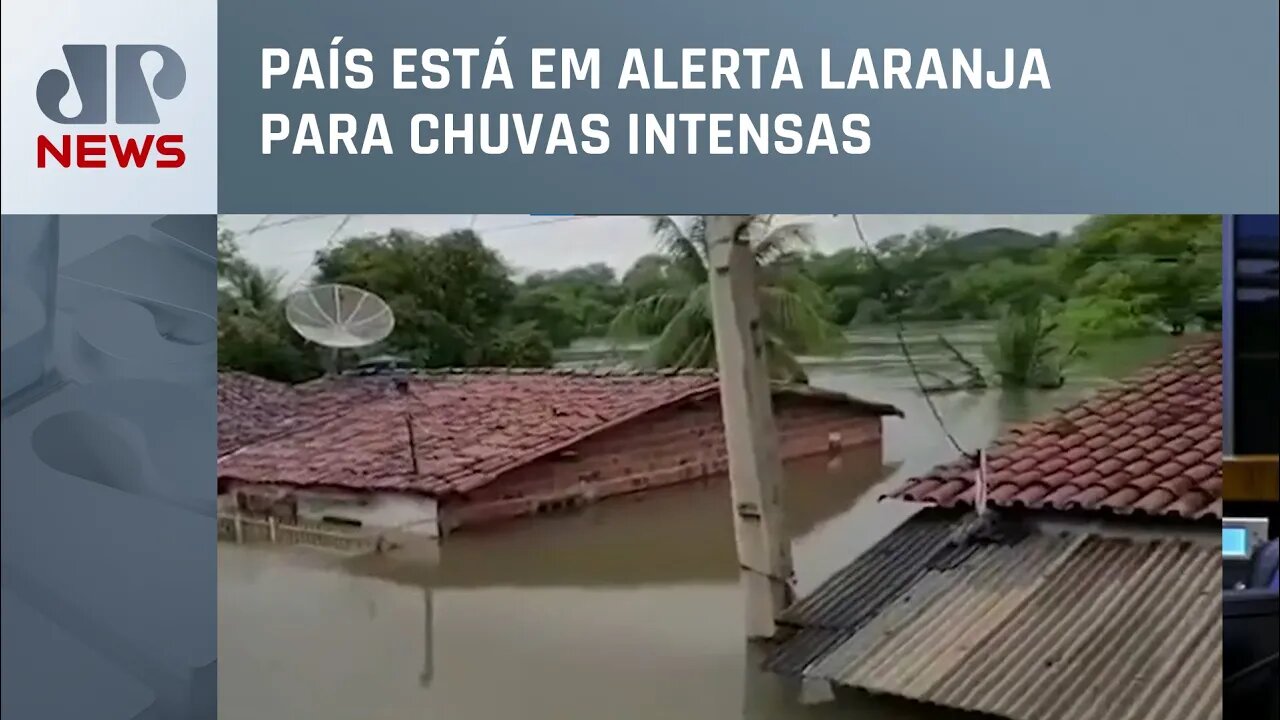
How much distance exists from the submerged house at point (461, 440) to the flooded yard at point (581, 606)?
0.12 ft

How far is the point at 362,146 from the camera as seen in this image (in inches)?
61.4

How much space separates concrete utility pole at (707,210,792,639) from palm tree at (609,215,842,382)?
14 millimetres

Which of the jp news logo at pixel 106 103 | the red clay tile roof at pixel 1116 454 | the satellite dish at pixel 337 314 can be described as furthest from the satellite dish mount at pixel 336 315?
the red clay tile roof at pixel 1116 454

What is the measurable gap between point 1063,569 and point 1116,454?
18 centimetres

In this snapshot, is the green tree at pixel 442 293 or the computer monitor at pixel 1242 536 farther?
the computer monitor at pixel 1242 536

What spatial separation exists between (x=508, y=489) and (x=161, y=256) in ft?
1.89

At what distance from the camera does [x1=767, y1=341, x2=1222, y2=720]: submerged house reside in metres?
1.57

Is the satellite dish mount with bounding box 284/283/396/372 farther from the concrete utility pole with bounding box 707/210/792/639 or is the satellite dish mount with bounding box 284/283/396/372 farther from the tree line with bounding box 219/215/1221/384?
the concrete utility pole with bounding box 707/210/792/639

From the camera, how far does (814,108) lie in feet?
5.09

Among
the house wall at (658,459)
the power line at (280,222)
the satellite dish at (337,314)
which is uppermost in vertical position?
the power line at (280,222)

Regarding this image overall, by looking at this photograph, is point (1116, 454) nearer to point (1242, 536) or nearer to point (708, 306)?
point (1242, 536)

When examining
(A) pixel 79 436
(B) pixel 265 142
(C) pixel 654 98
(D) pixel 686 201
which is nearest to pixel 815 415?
(D) pixel 686 201

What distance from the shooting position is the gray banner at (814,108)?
155cm
